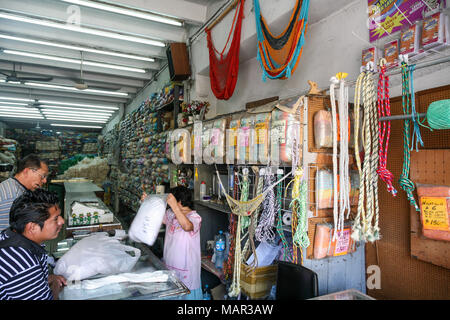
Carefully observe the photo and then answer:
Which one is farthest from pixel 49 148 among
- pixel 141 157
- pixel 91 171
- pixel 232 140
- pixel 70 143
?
pixel 232 140

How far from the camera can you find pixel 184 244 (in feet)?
8.77

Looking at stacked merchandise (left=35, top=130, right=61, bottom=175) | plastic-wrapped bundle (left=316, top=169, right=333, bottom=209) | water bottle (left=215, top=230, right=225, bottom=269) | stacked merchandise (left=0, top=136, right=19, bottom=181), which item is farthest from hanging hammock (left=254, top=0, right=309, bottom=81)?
stacked merchandise (left=35, top=130, right=61, bottom=175)

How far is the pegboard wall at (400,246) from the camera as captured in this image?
1835 millimetres

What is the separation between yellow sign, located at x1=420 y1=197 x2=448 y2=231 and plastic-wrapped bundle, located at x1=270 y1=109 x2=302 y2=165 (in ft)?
2.75

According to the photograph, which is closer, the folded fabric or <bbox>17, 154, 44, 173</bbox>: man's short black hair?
the folded fabric

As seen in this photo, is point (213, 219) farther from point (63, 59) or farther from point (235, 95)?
point (63, 59)

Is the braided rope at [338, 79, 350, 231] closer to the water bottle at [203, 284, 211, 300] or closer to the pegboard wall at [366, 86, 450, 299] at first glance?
the pegboard wall at [366, 86, 450, 299]

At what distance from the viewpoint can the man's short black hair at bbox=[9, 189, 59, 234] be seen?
5.29ft

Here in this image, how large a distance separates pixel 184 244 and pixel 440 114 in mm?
2154

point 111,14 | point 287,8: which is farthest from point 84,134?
point 287,8

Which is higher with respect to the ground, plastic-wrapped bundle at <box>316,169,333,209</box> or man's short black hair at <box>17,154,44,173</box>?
man's short black hair at <box>17,154,44,173</box>

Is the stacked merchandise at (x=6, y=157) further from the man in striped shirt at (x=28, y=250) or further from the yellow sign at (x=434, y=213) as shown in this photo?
the yellow sign at (x=434, y=213)

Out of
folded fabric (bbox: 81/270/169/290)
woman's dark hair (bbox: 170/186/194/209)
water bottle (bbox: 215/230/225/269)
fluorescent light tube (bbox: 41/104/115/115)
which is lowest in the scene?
water bottle (bbox: 215/230/225/269)

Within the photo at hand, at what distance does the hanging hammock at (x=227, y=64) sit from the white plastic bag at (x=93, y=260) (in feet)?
8.19
